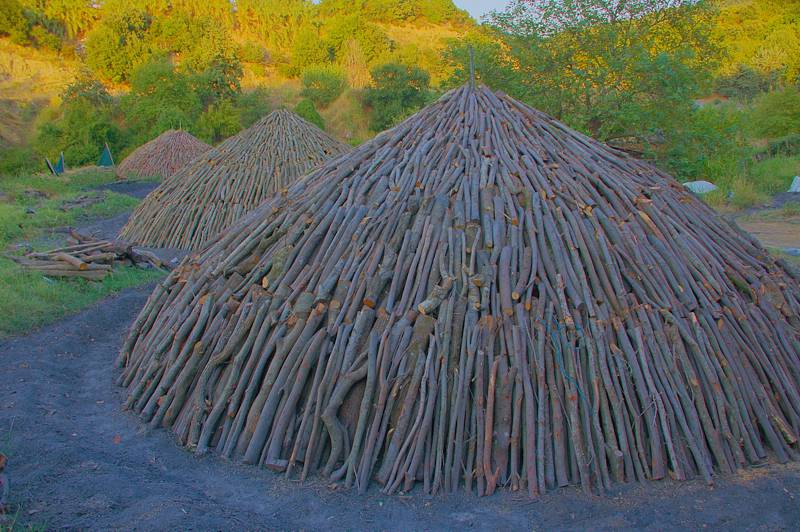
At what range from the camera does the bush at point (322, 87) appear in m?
34.9

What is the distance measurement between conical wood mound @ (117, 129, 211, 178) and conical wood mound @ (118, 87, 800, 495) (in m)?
18.3

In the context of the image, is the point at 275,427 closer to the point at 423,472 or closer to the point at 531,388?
the point at 423,472

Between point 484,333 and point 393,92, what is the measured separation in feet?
95.6

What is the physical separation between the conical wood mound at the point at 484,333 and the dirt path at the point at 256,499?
0.13 meters

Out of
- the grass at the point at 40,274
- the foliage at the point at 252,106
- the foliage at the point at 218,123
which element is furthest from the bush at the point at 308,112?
the grass at the point at 40,274

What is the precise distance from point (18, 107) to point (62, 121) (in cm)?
623

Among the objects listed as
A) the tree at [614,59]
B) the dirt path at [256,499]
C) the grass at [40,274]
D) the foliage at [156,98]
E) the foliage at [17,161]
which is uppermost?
the foliage at [156,98]

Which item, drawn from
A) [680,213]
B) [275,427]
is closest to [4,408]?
[275,427]

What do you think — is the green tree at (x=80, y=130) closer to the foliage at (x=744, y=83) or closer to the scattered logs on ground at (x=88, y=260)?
the scattered logs on ground at (x=88, y=260)

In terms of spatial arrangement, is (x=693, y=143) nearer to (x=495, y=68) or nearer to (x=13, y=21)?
(x=495, y=68)

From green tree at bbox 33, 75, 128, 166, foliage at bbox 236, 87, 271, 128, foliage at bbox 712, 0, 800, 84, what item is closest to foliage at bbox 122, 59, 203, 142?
green tree at bbox 33, 75, 128, 166

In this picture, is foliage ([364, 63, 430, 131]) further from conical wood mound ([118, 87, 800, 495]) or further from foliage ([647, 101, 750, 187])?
conical wood mound ([118, 87, 800, 495])

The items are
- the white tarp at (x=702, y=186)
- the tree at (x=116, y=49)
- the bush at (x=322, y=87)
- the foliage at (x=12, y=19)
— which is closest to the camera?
the white tarp at (x=702, y=186)

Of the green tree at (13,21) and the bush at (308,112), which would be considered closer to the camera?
the bush at (308,112)
